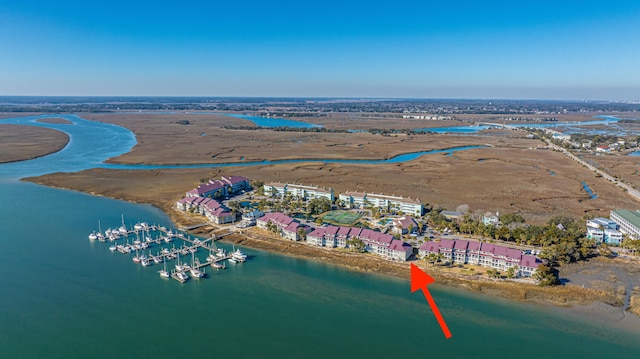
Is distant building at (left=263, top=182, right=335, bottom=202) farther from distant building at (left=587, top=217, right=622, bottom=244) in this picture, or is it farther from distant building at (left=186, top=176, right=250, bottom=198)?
distant building at (left=587, top=217, right=622, bottom=244)

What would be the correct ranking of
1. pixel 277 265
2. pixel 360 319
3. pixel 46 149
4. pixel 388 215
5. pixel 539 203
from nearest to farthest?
pixel 360 319
pixel 277 265
pixel 388 215
pixel 539 203
pixel 46 149

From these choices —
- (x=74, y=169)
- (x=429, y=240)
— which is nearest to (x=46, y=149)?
(x=74, y=169)

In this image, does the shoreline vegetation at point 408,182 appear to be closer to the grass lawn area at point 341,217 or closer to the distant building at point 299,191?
the grass lawn area at point 341,217

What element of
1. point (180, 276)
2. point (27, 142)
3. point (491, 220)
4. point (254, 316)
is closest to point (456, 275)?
point (491, 220)

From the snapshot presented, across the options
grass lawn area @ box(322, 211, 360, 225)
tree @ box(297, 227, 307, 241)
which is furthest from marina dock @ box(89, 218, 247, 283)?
grass lawn area @ box(322, 211, 360, 225)

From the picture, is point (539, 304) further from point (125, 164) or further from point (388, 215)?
point (125, 164)

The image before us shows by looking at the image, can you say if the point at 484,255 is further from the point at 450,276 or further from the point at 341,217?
the point at 341,217
